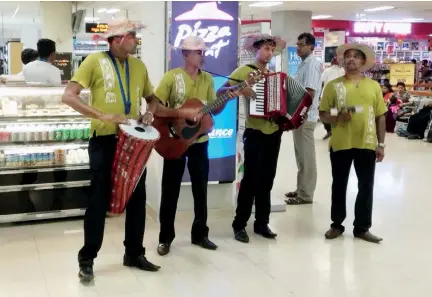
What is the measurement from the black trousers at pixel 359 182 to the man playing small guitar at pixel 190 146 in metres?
1.18

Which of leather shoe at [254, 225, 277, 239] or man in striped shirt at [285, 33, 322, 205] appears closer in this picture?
leather shoe at [254, 225, 277, 239]

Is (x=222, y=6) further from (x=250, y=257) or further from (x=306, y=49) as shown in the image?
(x=250, y=257)

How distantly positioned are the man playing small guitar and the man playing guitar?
0.21m

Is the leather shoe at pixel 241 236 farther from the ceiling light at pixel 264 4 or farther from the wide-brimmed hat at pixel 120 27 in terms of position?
the ceiling light at pixel 264 4

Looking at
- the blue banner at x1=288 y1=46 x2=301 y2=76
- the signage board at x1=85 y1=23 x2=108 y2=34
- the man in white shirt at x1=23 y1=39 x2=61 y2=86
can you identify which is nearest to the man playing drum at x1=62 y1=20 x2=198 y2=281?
the man in white shirt at x1=23 y1=39 x2=61 y2=86

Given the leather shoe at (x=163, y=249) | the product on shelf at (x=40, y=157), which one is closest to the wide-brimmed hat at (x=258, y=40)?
the leather shoe at (x=163, y=249)

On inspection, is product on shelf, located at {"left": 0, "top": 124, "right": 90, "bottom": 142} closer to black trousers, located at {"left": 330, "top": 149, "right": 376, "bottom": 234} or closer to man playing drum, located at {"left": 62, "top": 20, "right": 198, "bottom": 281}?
man playing drum, located at {"left": 62, "top": 20, "right": 198, "bottom": 281}

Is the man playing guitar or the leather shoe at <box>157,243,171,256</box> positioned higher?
the man playing guitar

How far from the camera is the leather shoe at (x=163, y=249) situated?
441cm

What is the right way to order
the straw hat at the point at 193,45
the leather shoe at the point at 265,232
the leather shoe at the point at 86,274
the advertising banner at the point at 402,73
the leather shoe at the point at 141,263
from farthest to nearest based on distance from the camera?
1. the advertising banner at the point at 402,73
2. the leather shoe at the point at 265,232
3. the straw hat at the point at 193,45
4. the leather shoe at the point at 141,263
5. the leather shoe at the point at 86,274

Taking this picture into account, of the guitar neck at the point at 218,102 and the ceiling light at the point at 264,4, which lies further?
the ceiling light at the point at 264,4

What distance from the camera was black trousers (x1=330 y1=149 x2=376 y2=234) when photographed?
4766 millimetres

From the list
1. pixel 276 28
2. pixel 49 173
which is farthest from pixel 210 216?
pixel 276 28

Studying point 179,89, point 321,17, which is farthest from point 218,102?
point 321,17
